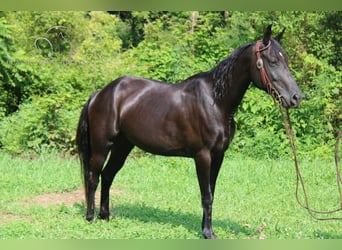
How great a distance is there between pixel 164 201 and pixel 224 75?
2.20 metres

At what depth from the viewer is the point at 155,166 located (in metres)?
7.91

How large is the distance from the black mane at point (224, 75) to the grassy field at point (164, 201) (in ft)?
4.25

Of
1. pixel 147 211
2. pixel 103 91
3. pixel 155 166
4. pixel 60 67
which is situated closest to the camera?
pixel 103 91

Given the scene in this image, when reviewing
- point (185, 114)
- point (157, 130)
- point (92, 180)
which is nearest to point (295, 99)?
point (185, 114)

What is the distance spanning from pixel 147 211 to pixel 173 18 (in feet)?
34.2

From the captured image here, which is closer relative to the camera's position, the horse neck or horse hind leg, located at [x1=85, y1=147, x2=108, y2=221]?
the horse neck

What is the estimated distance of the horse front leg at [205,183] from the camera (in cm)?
440

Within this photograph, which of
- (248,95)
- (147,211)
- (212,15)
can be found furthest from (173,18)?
(147,211)

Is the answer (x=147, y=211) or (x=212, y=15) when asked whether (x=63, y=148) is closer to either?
(x=147, y=211)

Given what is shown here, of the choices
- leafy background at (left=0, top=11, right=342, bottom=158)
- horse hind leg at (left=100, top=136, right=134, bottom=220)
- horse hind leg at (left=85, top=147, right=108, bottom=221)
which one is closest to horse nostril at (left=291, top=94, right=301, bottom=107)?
horse hind leg at (left=100, top=136, right=134, bottom=220)

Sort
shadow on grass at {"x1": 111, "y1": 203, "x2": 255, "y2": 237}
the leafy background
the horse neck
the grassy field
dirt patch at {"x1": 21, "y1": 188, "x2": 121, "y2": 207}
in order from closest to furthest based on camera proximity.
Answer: the horse neck → the grassy field → shadow on grass at {"x1": 111, "y1": 203, "x2": 255, "y2": 237} → dirt patch at {"x1": 21, "y1": 188, "x2": 121, "y2": 207} → the leafy background

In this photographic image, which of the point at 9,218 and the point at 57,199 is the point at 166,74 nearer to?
the point at 57,199

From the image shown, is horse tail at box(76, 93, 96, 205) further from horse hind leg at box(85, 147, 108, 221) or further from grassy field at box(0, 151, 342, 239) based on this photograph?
grassy field at box(0, 151, 342, 239)

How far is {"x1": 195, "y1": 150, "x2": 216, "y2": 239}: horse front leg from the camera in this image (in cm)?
440
